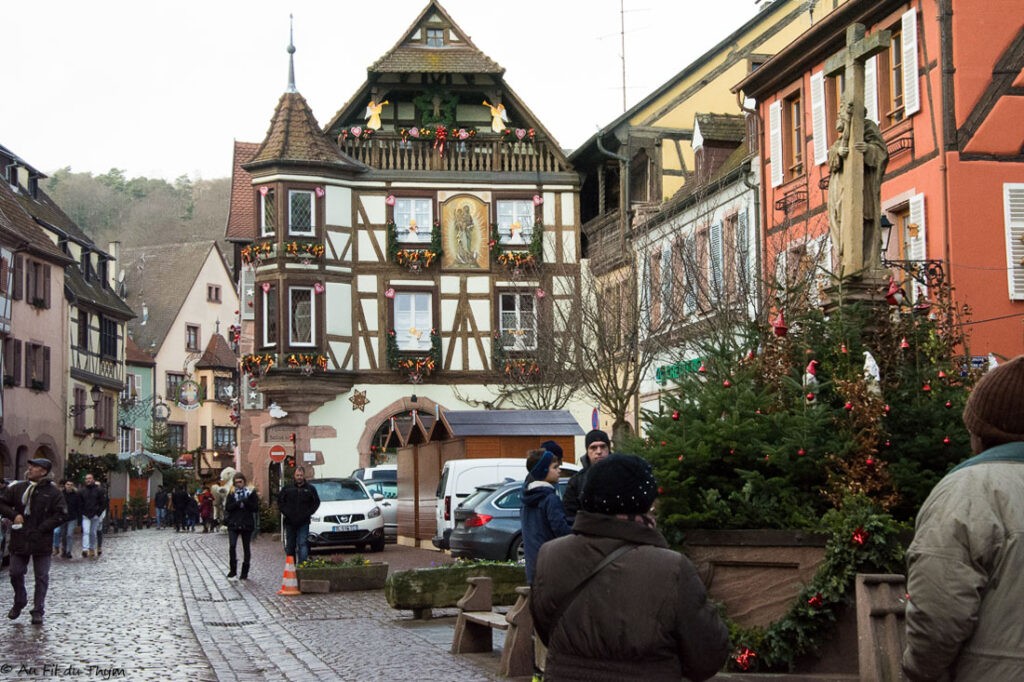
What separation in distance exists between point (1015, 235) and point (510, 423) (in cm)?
1051

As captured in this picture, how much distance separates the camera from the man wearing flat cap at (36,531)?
55.3 feet

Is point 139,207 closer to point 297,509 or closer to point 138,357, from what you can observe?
point 138,357

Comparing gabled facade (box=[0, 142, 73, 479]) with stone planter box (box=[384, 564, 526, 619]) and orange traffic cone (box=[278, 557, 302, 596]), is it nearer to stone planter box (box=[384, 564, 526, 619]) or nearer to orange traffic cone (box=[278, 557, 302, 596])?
orange traffic cone (box=[278, 557, 302, 596])

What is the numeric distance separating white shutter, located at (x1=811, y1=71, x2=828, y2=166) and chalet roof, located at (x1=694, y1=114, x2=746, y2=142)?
7.34 metres

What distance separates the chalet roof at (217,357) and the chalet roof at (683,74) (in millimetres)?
52769

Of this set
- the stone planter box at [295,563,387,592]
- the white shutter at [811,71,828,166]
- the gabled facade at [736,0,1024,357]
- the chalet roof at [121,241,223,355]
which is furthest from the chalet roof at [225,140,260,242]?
the stone planter box at [295,563,387,592]

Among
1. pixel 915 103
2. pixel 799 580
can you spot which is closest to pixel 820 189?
pixel 915 103

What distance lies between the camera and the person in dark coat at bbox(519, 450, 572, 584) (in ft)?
36.0

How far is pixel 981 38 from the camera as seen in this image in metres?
25.4

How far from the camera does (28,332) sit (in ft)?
181

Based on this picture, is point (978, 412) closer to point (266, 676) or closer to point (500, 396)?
point (266, 676)

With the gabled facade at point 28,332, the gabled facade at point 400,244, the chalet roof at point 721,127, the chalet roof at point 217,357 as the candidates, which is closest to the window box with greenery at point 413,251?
the gabled facade at point 400,244

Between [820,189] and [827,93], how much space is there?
180 centimetres

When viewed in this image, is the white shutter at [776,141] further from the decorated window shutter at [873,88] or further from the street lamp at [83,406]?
the street lamp at [83,406]
